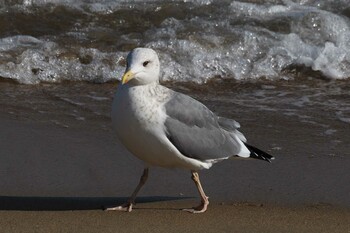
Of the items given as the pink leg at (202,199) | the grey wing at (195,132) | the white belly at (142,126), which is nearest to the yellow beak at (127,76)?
the white belly at (142,126)

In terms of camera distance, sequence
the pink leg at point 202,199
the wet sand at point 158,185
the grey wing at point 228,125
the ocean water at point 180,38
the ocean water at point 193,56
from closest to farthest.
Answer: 1. the wet sand at point 158,185
2. the pink leg at point 202,199
3. the grey wing at point 228,125
4. the ocean water at point 193,56
5. the ocean water at point 180,38

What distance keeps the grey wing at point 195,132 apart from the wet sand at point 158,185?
0.79 ft

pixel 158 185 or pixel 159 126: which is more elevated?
pixel 159 126

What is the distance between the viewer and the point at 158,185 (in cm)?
543

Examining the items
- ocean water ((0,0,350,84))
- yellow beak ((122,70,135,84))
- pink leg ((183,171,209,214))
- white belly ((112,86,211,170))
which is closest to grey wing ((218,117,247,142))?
pink leg ((183,171,209,214))

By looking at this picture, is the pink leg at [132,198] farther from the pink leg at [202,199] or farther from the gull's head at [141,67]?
the gull's head at [141,67]

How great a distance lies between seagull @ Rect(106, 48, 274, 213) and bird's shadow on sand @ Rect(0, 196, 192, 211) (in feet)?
0.37

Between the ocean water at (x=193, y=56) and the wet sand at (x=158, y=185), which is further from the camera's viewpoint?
the ocean water at (x=193, y=56)

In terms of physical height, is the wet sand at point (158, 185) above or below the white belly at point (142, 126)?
below

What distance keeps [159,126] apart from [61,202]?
0.66 metres

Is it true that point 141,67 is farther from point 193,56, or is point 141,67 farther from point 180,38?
point 180,38

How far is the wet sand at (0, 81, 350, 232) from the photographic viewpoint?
4809mm

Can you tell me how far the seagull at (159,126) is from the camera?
4.94m

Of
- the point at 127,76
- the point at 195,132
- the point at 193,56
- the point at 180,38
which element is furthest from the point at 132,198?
the point at 180,38
